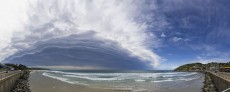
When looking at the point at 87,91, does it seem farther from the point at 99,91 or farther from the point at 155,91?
the point at 155,91

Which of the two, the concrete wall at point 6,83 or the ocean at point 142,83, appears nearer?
the concrete wall at point 6,83

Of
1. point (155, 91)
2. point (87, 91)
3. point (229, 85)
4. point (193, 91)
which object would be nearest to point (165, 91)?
point (155, 91)

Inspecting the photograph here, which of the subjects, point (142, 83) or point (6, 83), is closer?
point (6, 83)

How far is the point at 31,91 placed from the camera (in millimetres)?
28469

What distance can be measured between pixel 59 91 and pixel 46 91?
121cm

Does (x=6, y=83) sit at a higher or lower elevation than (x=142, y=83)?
higher

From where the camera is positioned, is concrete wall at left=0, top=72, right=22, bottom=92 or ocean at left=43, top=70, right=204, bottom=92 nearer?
concrete wall at left=0, top=72, right=22, bottom=92

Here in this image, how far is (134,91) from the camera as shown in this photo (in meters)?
28.0

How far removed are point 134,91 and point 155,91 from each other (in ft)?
7.12

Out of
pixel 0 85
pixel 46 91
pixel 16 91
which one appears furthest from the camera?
pixel 46 91

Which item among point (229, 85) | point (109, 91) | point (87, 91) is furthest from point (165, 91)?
point (229, 85)

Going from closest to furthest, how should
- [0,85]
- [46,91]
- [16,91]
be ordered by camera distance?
[0,85] → [16,91] → [46,91]

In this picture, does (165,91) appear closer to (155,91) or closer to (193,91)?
(155,91)

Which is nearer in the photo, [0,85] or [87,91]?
[0,85]
